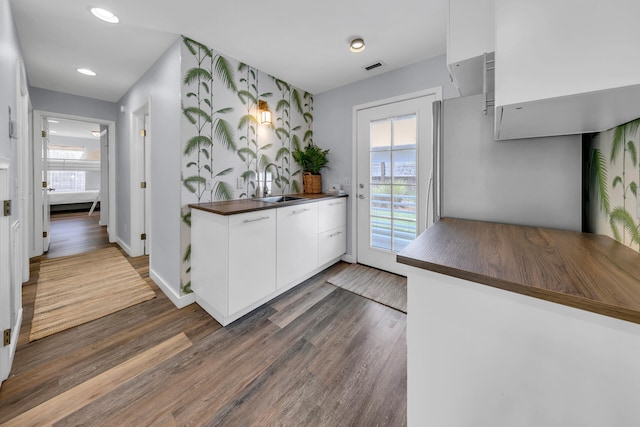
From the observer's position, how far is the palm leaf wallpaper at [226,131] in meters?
2.17

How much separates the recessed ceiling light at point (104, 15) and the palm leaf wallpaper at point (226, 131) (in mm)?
478

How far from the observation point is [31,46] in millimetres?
2348

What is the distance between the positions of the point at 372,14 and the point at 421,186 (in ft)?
5.21

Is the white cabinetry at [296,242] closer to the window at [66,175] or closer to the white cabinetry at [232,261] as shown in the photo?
the white cabinetry at [232,261]

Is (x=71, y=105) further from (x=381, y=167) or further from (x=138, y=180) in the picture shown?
(x=381, y=167)

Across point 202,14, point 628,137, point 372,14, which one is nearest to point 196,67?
point 202,14

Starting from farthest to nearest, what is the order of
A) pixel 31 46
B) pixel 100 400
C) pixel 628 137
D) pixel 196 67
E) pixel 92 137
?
pixel 92 137 → pixel 31 46 → pixel 196 67 → pixel 100 400 → pixel 628 137

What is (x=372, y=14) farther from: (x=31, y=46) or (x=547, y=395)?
(x=31, y=46)

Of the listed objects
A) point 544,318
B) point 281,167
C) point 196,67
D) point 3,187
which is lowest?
point 544,318

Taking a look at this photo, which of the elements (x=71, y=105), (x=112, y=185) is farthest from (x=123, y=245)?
(x=71, y=105)

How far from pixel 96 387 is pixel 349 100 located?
337 cm

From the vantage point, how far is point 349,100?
10.3 feet

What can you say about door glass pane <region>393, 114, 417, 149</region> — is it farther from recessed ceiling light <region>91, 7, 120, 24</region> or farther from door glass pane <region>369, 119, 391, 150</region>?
recessed ceiling light <region>91, 7, 120, 24</region>

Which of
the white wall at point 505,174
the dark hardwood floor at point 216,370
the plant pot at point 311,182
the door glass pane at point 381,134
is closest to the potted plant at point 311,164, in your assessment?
the plant pot at point 311,182
